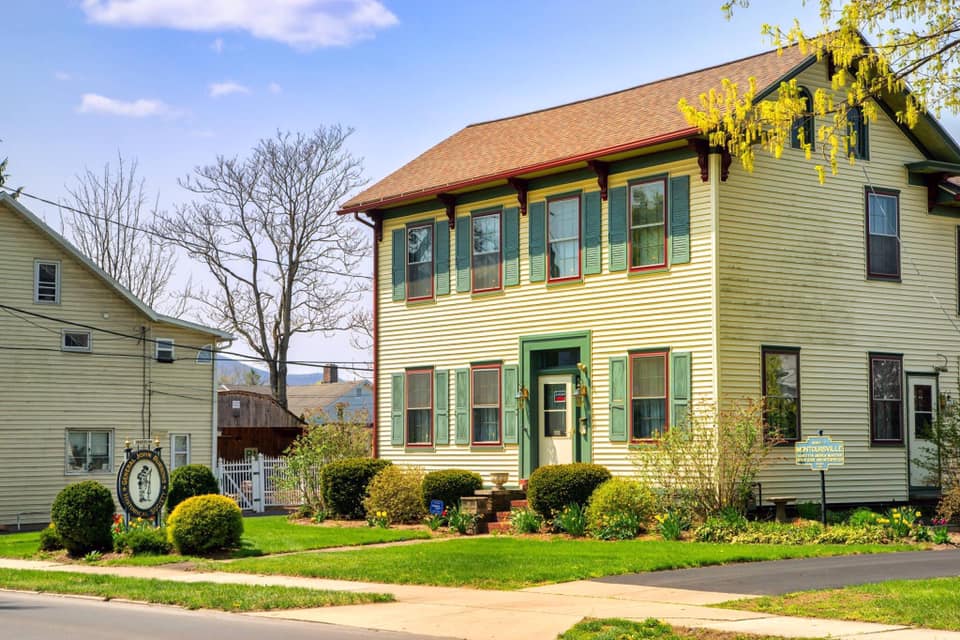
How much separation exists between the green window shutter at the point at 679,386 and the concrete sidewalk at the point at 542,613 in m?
7.41

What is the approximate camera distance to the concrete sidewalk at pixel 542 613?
11.8 meters

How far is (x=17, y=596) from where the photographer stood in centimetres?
1680

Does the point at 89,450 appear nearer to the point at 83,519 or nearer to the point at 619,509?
the point at 83,519

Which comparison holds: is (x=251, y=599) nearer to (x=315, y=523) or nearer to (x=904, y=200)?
(x=315, y=523)

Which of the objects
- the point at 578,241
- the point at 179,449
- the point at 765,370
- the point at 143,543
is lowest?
the point at 143,543

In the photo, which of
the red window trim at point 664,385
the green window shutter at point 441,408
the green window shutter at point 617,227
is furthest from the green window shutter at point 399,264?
the red window trim at point 664,385

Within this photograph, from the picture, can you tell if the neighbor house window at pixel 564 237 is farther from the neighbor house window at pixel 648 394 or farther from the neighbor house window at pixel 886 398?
the neighbor house window at pixel 886 398

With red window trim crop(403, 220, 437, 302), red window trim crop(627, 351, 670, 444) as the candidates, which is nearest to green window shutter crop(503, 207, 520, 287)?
red window trim crop(403, 220, 437, 302)

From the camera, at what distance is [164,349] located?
1471 inches

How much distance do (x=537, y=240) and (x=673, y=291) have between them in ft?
12.8

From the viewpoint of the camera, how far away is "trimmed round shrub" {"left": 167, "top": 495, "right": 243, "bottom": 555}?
20938mm

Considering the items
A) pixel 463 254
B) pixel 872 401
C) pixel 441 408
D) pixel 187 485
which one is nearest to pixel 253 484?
pixel 187 485

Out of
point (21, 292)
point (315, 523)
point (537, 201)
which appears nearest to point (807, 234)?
point (537, 201)

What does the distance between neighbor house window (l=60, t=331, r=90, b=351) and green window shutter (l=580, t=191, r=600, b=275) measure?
56.0 ft
